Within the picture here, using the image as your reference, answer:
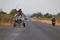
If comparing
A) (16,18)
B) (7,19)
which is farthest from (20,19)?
(7,19)

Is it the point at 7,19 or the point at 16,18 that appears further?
the point at 7,19

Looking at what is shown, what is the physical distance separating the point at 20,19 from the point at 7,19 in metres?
38.9

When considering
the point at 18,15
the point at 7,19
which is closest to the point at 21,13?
the point at 18,15

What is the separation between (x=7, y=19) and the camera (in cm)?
7469

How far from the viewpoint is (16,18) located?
3647 centimetres

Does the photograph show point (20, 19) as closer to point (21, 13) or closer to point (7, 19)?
point (21, 13)

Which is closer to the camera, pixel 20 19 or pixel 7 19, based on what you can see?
pixel 20 19

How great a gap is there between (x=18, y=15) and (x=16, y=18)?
90 centimetres

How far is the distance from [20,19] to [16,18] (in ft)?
2.20

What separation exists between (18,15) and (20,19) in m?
0.79

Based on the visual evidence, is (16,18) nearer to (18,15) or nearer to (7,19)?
(18,15)

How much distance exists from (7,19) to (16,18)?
3852 cm

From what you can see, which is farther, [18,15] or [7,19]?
[7,19]

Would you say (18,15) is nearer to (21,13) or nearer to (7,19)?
(21,13)
